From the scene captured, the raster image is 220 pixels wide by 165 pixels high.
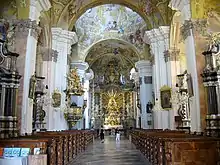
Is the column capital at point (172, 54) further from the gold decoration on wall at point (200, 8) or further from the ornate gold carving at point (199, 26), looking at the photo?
the ornate gold carving at point (199, 26)

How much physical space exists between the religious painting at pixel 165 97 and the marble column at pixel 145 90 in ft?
17.4

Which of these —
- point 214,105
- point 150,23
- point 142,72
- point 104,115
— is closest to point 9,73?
point 214,105

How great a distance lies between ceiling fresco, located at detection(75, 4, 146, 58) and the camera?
1970 cm

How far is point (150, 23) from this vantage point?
1452 centimetres

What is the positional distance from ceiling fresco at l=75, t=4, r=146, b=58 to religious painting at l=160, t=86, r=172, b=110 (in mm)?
7933

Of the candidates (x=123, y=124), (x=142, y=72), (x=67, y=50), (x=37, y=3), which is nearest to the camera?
(x=37, y=3)

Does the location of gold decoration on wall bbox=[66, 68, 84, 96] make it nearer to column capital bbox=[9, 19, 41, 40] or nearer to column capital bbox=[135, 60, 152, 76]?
column capital bbox=[9, 19, 41, 40]

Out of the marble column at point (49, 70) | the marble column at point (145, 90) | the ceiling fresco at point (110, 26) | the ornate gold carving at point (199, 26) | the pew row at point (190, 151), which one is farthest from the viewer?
the ceiling fresco at point (110, 26)

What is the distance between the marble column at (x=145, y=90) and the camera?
59.1 feet

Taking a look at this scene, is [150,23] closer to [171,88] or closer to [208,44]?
[171,88]

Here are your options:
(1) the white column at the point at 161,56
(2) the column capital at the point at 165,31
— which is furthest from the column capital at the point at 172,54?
(2) the column capital at the point at 165,31

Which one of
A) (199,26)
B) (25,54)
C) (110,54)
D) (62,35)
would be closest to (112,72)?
(110,54)

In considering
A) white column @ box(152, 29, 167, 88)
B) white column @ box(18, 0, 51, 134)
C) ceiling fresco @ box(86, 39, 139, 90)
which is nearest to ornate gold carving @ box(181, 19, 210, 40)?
white column @ box(152, 29, 167, 88)

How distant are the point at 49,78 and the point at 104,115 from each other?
56.0 ft
